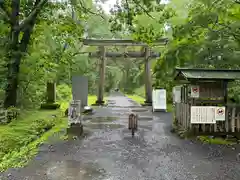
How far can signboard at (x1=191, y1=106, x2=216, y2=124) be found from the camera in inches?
303

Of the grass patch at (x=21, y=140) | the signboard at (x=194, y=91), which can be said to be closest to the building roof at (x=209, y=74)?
the signboard at (x=194, y=91)

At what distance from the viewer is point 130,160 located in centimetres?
567

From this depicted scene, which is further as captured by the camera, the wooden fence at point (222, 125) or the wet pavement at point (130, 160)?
the wooden fence at point (222, 125)

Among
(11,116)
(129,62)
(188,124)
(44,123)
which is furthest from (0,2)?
(129,62)

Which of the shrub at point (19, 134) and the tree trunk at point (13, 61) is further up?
the tree trunk at point (13, 61)

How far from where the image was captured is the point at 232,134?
780 centimetres

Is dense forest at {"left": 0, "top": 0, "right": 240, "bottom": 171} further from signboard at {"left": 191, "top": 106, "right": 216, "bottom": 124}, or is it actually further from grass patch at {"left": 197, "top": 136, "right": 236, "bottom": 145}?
grass patch at {"left": 197, "top": 136, "right": 236, "bottom": 145}

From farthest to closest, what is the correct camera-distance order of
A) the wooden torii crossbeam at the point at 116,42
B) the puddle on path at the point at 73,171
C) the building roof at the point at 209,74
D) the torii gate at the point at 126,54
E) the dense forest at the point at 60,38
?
the torii gate at the point at 126,54
the wooden torii crossbeam at the point at 116,42
the dense forest at the point at 60,38
the building roof at the point at 209,74
the puddle on path at the point at 73,171

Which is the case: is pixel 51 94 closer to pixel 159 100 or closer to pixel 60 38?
pixel 60 38

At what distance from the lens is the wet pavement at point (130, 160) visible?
15.5 feet

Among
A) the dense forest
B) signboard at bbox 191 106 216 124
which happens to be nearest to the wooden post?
the dense forest

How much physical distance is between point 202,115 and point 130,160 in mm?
3221

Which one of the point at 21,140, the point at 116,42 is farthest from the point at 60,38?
the point at 21,140

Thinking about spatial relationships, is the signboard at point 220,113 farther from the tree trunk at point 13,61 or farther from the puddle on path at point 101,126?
the tree trunk at point 13,61
